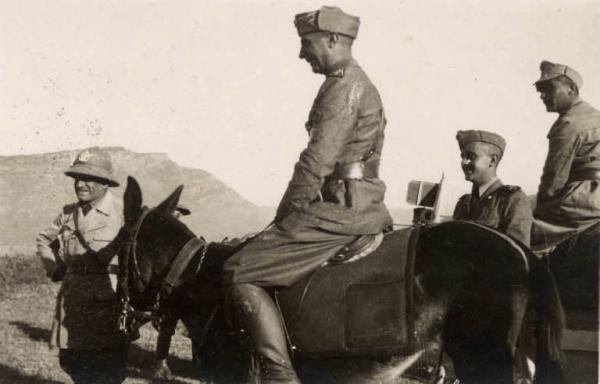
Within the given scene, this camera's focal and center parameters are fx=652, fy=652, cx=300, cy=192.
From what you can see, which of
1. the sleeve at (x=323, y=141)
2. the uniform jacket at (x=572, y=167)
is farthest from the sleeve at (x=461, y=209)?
the sleeve at (x=323, y=141)

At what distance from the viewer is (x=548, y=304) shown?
3.86 meters

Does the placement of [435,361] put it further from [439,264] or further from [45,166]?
[45,166]

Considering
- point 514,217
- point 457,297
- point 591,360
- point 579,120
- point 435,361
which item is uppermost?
point 579,120

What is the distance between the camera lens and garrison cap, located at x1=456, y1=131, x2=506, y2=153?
5.71 m

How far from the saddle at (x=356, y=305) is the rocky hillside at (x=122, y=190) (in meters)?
26.8

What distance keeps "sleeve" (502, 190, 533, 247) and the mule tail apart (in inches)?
54.8

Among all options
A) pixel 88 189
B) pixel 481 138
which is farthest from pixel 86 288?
pixel 481 138

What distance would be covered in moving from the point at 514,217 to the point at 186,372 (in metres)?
5.06

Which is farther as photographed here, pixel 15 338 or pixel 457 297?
pixel 15 338

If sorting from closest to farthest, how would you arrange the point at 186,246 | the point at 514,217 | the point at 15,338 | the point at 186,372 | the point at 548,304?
1. the point at 548,304
2. the point at 186,246
3. the point at 514,217
4. the point at 186,372
5. the point at 15,338

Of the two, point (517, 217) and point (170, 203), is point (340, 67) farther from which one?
point (517, 217)

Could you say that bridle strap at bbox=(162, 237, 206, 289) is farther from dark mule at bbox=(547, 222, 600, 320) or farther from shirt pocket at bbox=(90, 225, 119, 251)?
dark mule at bbox=(547, 222, 600, 320)

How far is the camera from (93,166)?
5.72 metres

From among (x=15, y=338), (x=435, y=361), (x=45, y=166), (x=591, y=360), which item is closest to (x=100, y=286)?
(x=435, y=361)
